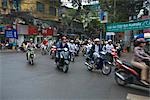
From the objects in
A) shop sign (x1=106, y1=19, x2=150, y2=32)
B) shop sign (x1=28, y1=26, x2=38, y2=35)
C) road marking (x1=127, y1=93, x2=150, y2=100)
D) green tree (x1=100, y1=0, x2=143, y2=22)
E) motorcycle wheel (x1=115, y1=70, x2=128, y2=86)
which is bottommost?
road marking (x1=127, y1=93, x2=150, y2=100)

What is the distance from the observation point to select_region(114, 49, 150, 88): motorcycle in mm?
11242

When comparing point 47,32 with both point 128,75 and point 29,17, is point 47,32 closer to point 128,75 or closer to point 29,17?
point 29,17

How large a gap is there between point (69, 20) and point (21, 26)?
12966 mm

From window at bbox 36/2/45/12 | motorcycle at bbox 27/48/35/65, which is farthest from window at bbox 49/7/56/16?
motorcycle at bbox 27/48/35/65

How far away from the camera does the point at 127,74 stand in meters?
11.7

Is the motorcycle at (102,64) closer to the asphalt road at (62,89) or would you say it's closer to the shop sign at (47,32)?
the asphalt road at (62,89)

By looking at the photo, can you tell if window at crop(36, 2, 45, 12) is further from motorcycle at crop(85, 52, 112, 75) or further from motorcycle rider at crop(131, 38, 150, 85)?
motorcycle rider at crop(131, 38, 150, 85)

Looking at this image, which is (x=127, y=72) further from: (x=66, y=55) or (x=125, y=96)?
(x=66, y=55)

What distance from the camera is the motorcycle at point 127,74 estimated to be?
11242 millimetres

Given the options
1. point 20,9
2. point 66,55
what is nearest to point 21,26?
point 20,9

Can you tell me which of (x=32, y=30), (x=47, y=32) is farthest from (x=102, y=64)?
(x=47, y=32)

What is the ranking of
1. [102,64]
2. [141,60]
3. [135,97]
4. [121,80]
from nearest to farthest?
[135,97] → [141,60] → [121,80] → [102,64]

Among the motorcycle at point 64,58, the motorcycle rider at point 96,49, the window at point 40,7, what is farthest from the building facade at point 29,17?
the motorcycle rider at point 96,49

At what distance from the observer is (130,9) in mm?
41312
